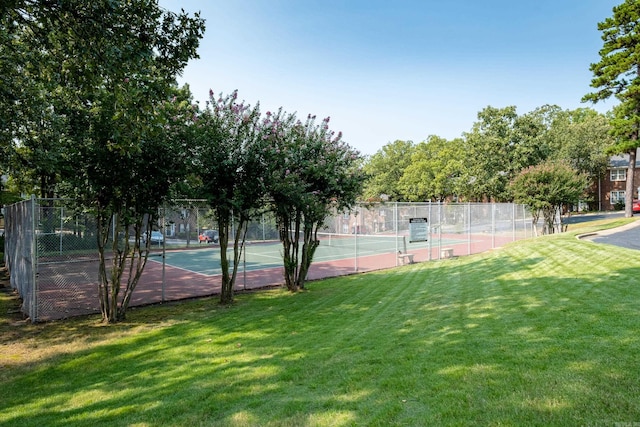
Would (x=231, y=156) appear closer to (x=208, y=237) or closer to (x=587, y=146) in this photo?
(x=208, y=237)

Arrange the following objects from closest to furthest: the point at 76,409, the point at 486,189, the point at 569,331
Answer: the point at 76,409
the point at 569,331
the point at 486,189

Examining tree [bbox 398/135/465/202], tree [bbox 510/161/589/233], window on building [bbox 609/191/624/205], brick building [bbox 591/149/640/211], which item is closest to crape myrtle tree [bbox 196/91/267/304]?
tree [bbox 510/161/589/233]

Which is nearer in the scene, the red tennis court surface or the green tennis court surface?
the red tennis court surface

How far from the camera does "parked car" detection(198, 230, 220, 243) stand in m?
12.0

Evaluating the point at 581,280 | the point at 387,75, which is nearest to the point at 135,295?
the point at 581,280

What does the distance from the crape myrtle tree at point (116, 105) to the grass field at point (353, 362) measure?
248 centimetres

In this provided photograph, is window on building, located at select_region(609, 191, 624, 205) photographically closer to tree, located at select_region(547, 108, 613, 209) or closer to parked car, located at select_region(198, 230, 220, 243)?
tree, located at select_region(547, 108, 613, 209)

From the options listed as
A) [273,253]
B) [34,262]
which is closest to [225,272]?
[34,262]

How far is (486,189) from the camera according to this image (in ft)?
130

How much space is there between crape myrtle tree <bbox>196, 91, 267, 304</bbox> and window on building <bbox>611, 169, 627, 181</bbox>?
2338 inches

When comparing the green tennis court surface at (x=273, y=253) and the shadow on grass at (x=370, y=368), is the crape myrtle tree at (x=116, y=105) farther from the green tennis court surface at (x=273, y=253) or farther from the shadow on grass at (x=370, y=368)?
the green tennis court surface at (x=273, y=253)

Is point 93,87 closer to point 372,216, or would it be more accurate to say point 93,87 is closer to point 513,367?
point 513,367

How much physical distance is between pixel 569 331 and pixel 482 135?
131 feet

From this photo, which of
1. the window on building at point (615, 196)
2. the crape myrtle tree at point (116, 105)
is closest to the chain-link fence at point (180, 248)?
the crape myrtle tree at point (116, 105)
